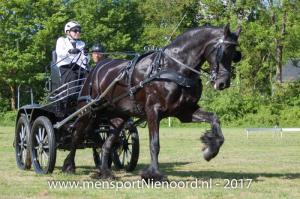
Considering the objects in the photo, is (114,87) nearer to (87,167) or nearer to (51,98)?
(51,98)

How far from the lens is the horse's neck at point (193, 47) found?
9.58 m

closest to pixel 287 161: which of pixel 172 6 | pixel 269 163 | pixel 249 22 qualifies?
pixel 269 163

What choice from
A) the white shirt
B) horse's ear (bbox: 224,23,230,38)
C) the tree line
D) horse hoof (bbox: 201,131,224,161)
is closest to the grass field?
horse hoof (bbox: 201,131,224,161)

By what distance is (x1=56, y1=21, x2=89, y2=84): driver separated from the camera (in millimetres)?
11688

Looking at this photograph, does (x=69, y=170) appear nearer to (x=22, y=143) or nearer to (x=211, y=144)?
(x=22, y=143)

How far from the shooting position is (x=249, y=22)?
162 feet

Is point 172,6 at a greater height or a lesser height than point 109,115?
greater

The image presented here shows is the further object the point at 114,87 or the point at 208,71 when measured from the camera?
the point at 114,87

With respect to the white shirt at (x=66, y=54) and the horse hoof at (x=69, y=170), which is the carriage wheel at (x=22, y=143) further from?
the white shirt at (x=66, y=54)

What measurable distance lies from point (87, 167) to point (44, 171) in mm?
2034

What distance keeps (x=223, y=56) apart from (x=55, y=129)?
12.8 ft

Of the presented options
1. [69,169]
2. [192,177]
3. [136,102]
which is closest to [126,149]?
[69,169]

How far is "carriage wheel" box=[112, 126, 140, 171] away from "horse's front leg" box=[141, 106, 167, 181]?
2657mm

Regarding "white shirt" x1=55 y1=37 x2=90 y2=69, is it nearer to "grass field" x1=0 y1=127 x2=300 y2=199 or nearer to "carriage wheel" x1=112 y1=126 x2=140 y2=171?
"carriage wheel" x1=112 y1=126 x2=140 y2=171
